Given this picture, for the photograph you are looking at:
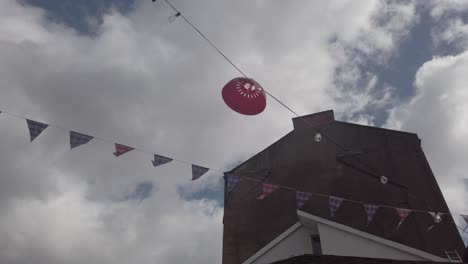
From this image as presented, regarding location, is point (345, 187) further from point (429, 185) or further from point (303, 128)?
point (303, 128)

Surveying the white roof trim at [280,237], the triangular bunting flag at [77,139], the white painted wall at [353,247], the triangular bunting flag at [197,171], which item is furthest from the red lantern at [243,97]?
the white roof trim at [280,237]

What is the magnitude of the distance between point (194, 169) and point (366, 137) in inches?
431

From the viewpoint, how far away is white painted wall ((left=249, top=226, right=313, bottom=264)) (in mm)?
14367

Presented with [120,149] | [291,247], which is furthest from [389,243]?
[120,149]

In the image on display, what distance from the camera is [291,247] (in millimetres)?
14539

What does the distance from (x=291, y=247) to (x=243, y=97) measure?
9.44 m

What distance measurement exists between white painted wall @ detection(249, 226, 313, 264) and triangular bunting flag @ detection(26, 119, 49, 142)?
10.8 m

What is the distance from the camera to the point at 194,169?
10.6m

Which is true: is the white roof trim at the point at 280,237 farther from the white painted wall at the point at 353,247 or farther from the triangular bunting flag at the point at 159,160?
the triangular bunting flag at the point at 159,160

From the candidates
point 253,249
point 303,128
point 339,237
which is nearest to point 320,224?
point 339,237

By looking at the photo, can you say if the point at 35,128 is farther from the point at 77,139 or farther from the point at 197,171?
the point at 197,171

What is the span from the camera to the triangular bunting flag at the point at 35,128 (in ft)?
29.2

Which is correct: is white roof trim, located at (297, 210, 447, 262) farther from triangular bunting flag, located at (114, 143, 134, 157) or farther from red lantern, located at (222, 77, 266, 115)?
triangular bunting flag, located at (114, 143, 134, 157)

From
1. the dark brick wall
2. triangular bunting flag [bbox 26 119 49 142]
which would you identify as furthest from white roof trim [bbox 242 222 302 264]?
triangular bunting flag [bbox 26 119 49 142]
